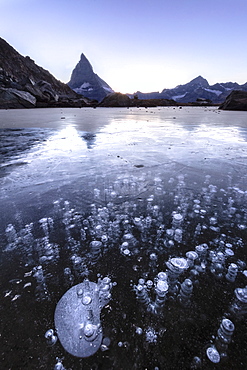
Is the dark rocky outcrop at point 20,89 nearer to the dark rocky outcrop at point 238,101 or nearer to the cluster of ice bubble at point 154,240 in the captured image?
the dark rocky outcrop at point 238,101

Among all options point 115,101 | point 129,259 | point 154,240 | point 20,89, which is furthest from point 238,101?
point 115,101

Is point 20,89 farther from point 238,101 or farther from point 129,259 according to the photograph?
point 129,259

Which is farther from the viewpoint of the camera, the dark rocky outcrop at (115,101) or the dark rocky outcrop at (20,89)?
the dark rocky outcrop at (115,101)

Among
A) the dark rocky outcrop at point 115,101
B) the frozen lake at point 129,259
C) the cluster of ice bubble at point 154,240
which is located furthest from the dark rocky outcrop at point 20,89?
the cluster of ice bubble at point 154,240

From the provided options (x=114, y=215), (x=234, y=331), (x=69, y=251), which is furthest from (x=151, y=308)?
(x=114, y=215)

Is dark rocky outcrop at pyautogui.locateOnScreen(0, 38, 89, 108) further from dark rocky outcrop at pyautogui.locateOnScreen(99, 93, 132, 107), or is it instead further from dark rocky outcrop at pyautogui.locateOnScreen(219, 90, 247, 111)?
dark rocky outcrop at pyautogui.locateOnScreen(219, 90, 247, 111)

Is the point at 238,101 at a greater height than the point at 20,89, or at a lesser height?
lesser

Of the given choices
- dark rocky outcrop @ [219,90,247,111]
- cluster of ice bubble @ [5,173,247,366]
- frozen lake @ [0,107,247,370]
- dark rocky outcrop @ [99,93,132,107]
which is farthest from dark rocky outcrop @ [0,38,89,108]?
cluster of ice bubble @ [5,173,247,366]

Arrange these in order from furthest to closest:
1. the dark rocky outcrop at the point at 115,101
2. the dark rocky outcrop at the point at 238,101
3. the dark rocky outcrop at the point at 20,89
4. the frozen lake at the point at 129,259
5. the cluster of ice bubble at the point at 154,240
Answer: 1. the dark rocky outcrop at the point at 115,101
2. the dark rocky outcrop at the point at 20,89
3. the dark rocky outcrop at the point at 238,101
4. the cluster of ice bubble at the point at 154,240
5. the frozen lake at the point at 129,259

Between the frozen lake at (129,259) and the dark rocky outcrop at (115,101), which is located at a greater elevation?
the frozen lake at (129,259)
